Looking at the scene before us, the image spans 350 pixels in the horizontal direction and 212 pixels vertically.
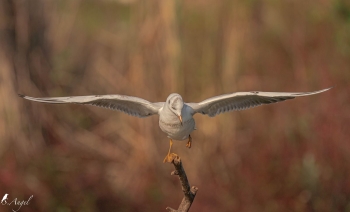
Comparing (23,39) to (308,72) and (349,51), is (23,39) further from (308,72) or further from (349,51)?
(349,51)

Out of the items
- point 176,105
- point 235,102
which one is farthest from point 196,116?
point 176,105

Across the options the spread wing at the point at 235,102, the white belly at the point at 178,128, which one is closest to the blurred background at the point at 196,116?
the spread wing at the point at 235,102

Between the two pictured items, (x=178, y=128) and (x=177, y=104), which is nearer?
(x=177, y=104)

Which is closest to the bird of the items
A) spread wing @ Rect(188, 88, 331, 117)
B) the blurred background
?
spread wing @ Rect(188, 88, 331, 117)

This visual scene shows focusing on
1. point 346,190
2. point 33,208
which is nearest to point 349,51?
point 346,190

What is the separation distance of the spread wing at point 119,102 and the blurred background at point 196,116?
2347mm

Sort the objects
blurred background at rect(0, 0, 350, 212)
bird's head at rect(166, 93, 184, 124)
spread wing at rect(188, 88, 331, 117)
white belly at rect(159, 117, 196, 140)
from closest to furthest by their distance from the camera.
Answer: bird's head at rect(166, 93, 184, 124) < white belly at rect(159, 117, 196, 140) < spread wing at rect(188, 88, 331, 117) < blurred background at rect(0, 0, 350, 212)

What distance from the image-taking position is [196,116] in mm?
6844

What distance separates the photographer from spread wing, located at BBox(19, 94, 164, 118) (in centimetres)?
399

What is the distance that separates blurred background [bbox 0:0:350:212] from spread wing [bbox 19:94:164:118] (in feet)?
7.70

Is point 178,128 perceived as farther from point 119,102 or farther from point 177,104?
point 119,102

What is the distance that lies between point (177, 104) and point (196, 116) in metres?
3.10

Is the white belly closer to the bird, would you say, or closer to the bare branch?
the bird

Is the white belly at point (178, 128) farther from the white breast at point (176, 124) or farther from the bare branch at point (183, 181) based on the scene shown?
the bare branch at point (183, 181)
